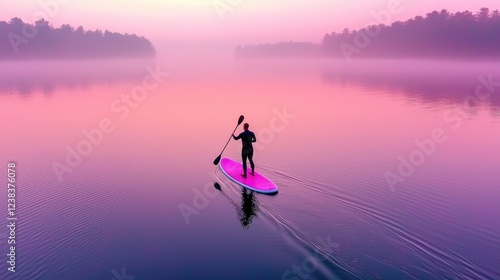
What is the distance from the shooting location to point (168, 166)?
15.7 metres

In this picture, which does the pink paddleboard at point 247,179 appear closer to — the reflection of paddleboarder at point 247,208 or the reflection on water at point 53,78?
the reflection of paddleboarder at point 247,208

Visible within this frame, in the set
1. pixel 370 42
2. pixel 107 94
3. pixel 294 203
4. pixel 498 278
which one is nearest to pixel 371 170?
pixel 294 203

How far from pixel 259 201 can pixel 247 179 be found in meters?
1.86

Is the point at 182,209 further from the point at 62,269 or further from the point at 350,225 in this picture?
the point at 350,225

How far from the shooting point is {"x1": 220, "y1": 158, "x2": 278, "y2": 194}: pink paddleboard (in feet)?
41.2

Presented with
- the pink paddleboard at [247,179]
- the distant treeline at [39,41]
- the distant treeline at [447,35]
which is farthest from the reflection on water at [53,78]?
the distant treeline at [447,35]

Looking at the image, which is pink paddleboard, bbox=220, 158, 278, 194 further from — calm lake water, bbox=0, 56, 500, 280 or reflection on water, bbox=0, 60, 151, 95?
reflection on water, bbox=0, 60, 151, 95

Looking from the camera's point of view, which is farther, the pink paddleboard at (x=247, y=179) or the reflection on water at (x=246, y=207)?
the pink paddleboard at (x=247, y=179)

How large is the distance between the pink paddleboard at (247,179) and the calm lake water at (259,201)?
1.60ft

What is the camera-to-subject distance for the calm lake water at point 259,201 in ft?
27.7

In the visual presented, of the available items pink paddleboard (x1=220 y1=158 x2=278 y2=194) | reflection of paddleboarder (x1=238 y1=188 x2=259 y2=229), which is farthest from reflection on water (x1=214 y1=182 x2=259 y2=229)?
pink paddleboard (x1=220 y1=158 x2=278 y2=194)

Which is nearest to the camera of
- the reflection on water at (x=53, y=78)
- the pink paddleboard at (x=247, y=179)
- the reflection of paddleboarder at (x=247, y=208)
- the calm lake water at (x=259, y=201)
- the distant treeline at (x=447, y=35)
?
the calm lake water at (x=259, y=201)

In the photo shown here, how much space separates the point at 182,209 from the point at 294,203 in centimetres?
382

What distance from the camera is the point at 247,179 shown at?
13.6 metres
